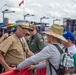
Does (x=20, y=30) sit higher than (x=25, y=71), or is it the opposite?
(x=20, y=30)

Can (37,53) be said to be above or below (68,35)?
below

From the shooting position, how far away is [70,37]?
559 cm

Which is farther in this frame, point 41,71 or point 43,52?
point 41,71

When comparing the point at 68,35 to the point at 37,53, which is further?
the point at 68,35

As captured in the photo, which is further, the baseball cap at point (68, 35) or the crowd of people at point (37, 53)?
the baseball cap at point (68, 35)

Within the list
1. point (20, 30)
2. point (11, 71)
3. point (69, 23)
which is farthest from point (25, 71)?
point (69, 23)

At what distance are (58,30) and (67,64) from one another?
2.15ft

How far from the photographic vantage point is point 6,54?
5250 mm

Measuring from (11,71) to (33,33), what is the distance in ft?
11.2

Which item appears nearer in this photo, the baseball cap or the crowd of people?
the crowd of people

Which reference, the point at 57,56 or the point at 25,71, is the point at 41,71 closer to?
the point at 25,71

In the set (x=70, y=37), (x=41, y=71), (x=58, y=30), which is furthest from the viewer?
(x=70, y=37)

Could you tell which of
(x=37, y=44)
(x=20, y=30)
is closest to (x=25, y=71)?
(x=20, y=30)

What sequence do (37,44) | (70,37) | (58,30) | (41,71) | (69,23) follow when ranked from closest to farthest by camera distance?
(58,30)
(41,71)
(70,37)
(37,44)
(69,23)
